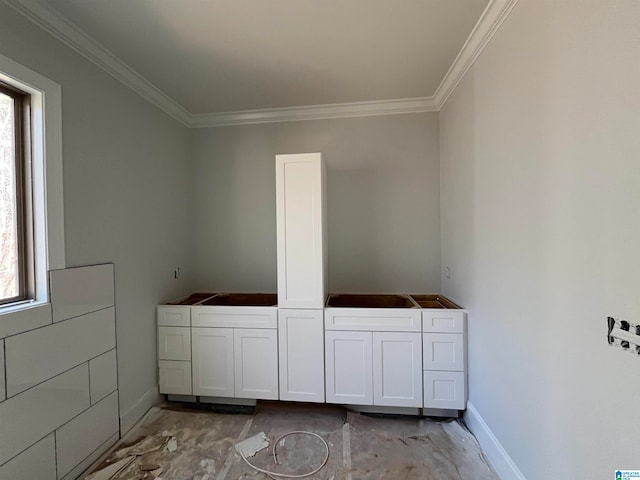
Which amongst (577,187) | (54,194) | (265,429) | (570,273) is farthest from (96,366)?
(577,187)

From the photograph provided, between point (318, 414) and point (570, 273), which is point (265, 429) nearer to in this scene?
point (318, 414)

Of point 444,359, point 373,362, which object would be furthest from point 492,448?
point 373,362

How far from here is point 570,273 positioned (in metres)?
1.06

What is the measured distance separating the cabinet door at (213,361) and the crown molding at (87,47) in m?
2.05

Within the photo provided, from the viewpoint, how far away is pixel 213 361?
2236 mm

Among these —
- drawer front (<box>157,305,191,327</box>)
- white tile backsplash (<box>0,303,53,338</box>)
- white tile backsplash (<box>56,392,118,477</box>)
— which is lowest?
white tile backsplash (<box>56,392,118,477</box>)

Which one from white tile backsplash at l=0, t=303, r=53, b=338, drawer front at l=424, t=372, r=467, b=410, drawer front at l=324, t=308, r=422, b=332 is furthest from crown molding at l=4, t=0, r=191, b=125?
drawer front at l=424, t=372, r=467, b=410

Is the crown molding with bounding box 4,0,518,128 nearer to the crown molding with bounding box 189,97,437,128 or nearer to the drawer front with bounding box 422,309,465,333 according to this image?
the crown molding with bounding box 189,97,437,128

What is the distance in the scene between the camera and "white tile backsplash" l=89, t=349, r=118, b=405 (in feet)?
5.59

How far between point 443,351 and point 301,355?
111 centimetres

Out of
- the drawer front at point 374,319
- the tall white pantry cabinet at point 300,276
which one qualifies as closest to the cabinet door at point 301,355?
the tall white pantry cabinet at point 300,276

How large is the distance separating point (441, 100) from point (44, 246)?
10.3 ft

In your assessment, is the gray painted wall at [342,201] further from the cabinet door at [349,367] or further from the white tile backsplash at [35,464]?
the white tile backsplash at [35,464]

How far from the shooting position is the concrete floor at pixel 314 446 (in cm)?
162
